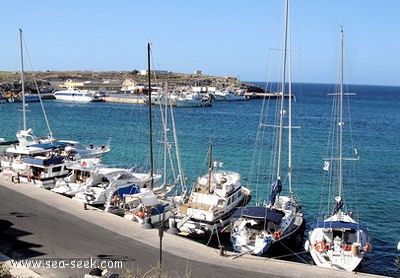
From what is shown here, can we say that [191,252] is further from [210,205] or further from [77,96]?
[77,96]

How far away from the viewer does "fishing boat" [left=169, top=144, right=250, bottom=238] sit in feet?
84.7

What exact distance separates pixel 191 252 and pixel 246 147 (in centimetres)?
4163

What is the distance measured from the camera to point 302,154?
55375 mm

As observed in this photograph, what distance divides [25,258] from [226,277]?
7.93m

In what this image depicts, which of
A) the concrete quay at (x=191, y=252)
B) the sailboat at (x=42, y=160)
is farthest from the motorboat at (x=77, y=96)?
the concrete quay at (x=191, y=252)

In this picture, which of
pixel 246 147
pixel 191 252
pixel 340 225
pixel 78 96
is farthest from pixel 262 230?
pixel 78 96

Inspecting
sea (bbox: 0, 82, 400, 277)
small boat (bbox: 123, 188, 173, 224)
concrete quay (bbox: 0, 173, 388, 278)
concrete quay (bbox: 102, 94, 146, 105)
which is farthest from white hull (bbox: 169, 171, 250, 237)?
concrete quay (bbox: 102, 94, 146, 105)

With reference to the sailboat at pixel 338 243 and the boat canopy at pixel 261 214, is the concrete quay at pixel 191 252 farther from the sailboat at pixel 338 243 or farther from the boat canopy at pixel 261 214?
the boat canopy at pixel 261 214

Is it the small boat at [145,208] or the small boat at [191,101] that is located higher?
the small boat at [191,101]

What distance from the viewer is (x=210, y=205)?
27359 mm

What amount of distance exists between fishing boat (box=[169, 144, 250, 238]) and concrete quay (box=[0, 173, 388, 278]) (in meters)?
2.14

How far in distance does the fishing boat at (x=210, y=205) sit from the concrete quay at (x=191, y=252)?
2142 millimetres

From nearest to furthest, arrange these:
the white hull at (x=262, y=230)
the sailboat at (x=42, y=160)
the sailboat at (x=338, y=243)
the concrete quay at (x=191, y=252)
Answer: the concrete quay at (x=191, y=252), the sailboat at (x=338, y=243), the white hull at (x=262, y=230), the sailboat at (x=42, y=160)

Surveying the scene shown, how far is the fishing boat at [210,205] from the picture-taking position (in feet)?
84.7
